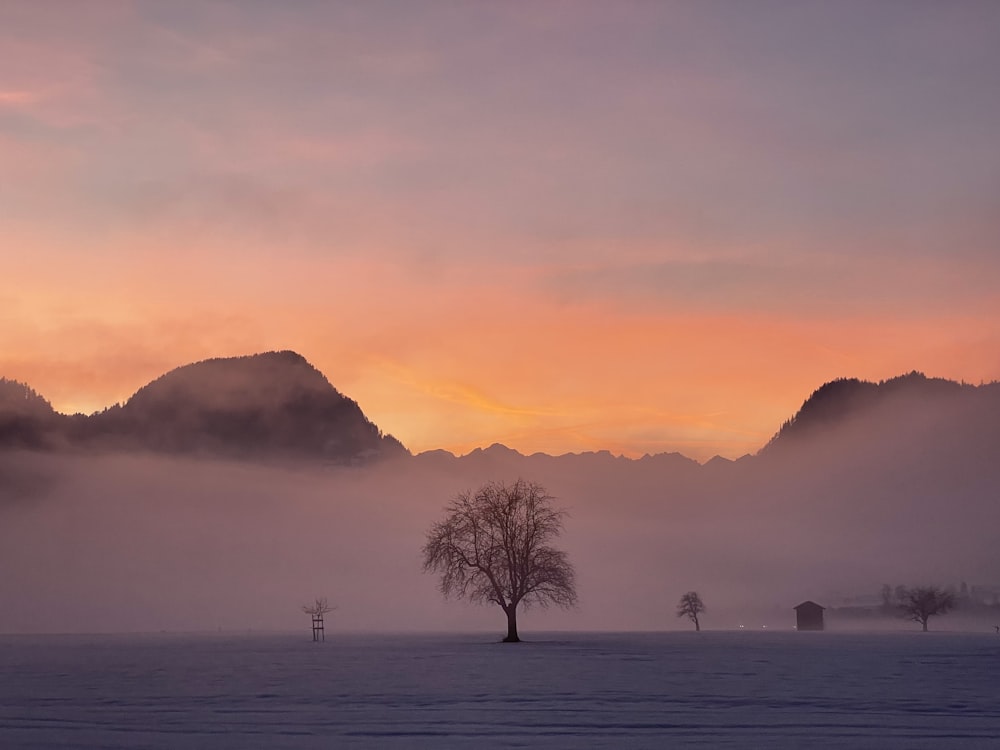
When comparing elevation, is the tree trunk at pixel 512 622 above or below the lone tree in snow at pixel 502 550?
below

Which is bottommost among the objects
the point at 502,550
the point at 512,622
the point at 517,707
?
the point at 512,622

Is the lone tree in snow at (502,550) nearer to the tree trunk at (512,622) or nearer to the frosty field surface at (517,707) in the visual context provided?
the tree trunk at (512,622)

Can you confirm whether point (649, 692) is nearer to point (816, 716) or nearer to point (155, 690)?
point (816, 716)

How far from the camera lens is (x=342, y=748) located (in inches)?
1130

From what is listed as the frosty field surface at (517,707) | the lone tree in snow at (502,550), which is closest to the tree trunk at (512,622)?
the lone tree in snow at (502,550)

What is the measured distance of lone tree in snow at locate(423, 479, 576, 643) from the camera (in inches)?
4375

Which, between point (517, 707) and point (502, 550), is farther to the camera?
point (502, 550)

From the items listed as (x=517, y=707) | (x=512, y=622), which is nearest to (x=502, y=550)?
(x=512, y=622)

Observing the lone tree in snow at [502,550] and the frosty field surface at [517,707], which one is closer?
the frosty field surface at [517,707]

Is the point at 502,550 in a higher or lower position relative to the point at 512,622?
higher

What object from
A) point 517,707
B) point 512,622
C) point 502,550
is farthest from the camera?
point 512,622

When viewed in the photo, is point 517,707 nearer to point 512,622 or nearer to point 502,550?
point 502,550

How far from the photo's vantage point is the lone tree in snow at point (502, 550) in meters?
111

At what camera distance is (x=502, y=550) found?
112438 mm
